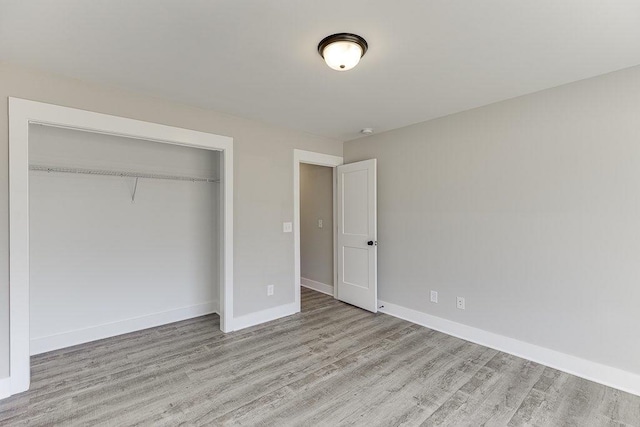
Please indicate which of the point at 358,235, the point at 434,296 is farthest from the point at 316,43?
the point at 434,296

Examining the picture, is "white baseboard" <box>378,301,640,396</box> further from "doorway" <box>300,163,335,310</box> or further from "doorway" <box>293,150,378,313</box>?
"doorway" <box>300,163,335,310</box>

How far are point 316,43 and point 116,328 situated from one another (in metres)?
3.43

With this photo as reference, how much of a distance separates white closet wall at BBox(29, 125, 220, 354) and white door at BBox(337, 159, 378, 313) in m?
1.74

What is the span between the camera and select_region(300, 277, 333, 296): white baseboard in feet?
15.9

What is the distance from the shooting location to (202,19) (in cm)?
171

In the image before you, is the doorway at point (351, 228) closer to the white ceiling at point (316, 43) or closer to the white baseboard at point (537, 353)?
the white baseboard at point (537, 353)

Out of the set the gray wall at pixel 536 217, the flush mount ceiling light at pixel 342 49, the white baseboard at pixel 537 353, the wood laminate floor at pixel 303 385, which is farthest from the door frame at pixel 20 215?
the white baseboard at pixel 537 353

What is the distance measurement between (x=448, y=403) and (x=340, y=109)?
2.72 meters

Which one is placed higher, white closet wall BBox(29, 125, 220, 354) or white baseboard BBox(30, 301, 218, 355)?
white closet wall BBox(29, 125, 220, 354)

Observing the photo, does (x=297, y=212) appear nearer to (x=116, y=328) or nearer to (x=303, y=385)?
(x=303, y=385)

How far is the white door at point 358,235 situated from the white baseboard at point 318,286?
0.35m

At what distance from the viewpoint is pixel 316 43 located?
195 cm

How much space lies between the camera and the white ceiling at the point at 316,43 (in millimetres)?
1635

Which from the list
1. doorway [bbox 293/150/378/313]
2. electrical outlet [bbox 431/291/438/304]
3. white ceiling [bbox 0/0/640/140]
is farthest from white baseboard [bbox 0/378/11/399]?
electrical outlet [bbox 431/291/438/304]
